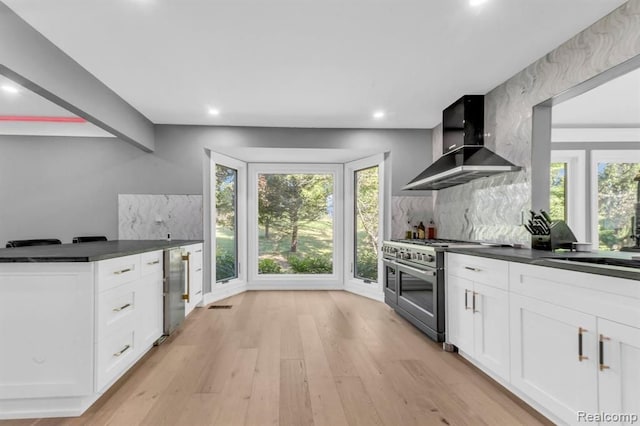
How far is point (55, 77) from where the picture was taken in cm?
241

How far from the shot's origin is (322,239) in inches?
208

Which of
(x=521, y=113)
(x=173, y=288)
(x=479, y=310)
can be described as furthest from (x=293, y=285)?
(x=521, y=113)

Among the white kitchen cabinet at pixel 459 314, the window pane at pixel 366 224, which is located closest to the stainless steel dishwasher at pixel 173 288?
the white kitchen cabinet at pixel 459 314

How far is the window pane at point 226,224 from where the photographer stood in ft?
15.4

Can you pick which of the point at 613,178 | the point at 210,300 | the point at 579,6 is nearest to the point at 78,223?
the point at 210,300

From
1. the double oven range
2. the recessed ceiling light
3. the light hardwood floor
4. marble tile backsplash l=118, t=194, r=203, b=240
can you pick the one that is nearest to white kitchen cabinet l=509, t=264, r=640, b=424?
the light hardwood floor

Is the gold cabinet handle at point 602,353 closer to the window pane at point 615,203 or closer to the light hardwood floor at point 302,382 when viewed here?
the light hardwood floor at point 302,382

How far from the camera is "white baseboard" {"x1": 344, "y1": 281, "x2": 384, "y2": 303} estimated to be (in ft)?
14.9

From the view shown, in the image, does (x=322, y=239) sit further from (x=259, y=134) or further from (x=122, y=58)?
(x=122, y=58)

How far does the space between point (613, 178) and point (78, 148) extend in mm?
6840

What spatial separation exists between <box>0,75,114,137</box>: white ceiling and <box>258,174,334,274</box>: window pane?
2344mm

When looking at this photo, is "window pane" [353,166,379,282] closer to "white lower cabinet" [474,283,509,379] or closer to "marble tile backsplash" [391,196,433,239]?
"marble tile backsplash" [391,196,433,239]

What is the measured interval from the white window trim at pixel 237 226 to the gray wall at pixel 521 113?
2872mm

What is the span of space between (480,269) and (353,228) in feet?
9.16
